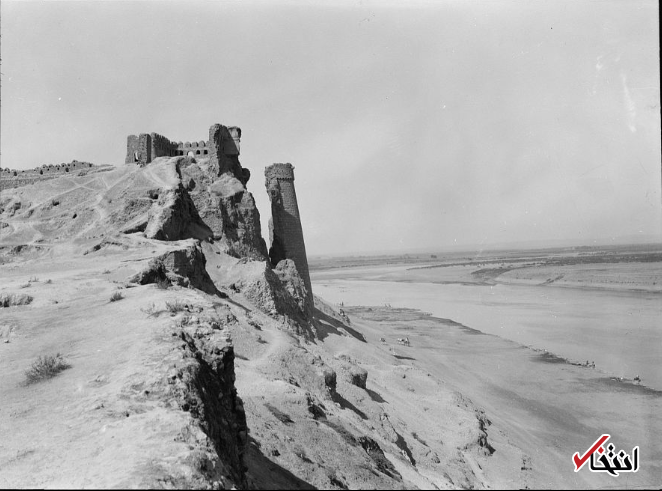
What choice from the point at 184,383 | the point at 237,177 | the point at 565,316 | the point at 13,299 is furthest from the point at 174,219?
the point at 565,316

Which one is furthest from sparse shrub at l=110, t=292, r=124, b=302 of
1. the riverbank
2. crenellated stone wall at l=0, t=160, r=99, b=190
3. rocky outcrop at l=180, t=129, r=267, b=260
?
crenellated stone wall at l=0, t=160, r=99, b=190

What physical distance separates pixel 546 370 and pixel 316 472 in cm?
2123

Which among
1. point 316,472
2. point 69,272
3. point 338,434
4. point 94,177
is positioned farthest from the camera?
point 94,177

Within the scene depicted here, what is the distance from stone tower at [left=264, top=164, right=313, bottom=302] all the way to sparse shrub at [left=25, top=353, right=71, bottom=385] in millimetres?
18861

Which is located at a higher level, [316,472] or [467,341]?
[316,472]

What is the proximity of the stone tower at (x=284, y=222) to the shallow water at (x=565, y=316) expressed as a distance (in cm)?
1629

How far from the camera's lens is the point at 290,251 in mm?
25047

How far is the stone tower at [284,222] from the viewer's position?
2472 centimetres

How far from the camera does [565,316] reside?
125 ft

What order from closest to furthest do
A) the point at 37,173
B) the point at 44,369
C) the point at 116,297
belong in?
the point at 44,369 → the point at 116,297 → the point at 37,173

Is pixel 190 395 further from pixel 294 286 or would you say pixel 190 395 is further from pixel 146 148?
pixel 146 148

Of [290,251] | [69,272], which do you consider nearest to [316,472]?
[69,272]

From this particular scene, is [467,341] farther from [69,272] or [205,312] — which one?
[205,312]

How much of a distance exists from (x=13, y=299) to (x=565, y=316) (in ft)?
128
